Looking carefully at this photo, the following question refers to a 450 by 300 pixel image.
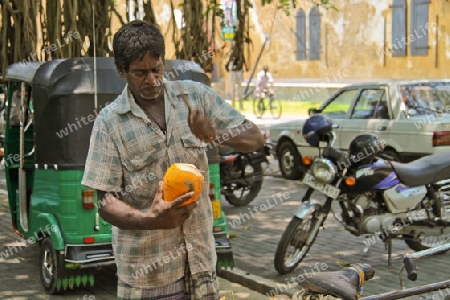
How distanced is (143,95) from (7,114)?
5.32 metres

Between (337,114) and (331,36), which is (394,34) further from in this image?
(337,114)

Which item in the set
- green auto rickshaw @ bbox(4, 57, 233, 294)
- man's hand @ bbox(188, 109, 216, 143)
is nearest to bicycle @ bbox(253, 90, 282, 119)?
green auto rickshaw @ bbox(4, 57, 233, 294)

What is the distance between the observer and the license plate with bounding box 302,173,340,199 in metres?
7.49

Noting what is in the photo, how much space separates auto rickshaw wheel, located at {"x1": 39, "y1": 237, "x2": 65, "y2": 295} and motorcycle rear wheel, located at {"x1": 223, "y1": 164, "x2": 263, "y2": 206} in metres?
4.17

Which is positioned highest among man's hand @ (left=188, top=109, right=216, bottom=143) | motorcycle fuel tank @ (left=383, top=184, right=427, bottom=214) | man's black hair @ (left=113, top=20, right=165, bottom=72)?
man's black hair @ (left=113, top=20, right=165, bottom=72)

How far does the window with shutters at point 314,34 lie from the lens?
102 feet

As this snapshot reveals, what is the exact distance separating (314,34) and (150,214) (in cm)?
2888

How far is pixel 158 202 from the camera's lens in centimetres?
298

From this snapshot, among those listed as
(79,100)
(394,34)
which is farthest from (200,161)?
(394,34)

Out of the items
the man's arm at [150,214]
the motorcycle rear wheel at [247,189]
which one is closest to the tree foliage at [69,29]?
the motorcycle rear wheel at [247,189]

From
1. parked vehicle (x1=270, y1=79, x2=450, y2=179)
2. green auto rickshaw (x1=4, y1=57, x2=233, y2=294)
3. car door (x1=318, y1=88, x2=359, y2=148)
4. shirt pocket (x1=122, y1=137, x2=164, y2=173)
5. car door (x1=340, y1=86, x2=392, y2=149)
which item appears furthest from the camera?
car door (x1=318, y1=88, x2=359, y2=148)

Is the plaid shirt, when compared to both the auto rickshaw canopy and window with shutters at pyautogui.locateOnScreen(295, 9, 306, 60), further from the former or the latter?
window with shutters at pyautogui.locateOnScreen(295, 9, 306, 60)

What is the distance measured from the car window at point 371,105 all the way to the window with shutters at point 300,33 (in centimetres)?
1936

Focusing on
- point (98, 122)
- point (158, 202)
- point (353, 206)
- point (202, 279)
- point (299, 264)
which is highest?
point (98, 122)
